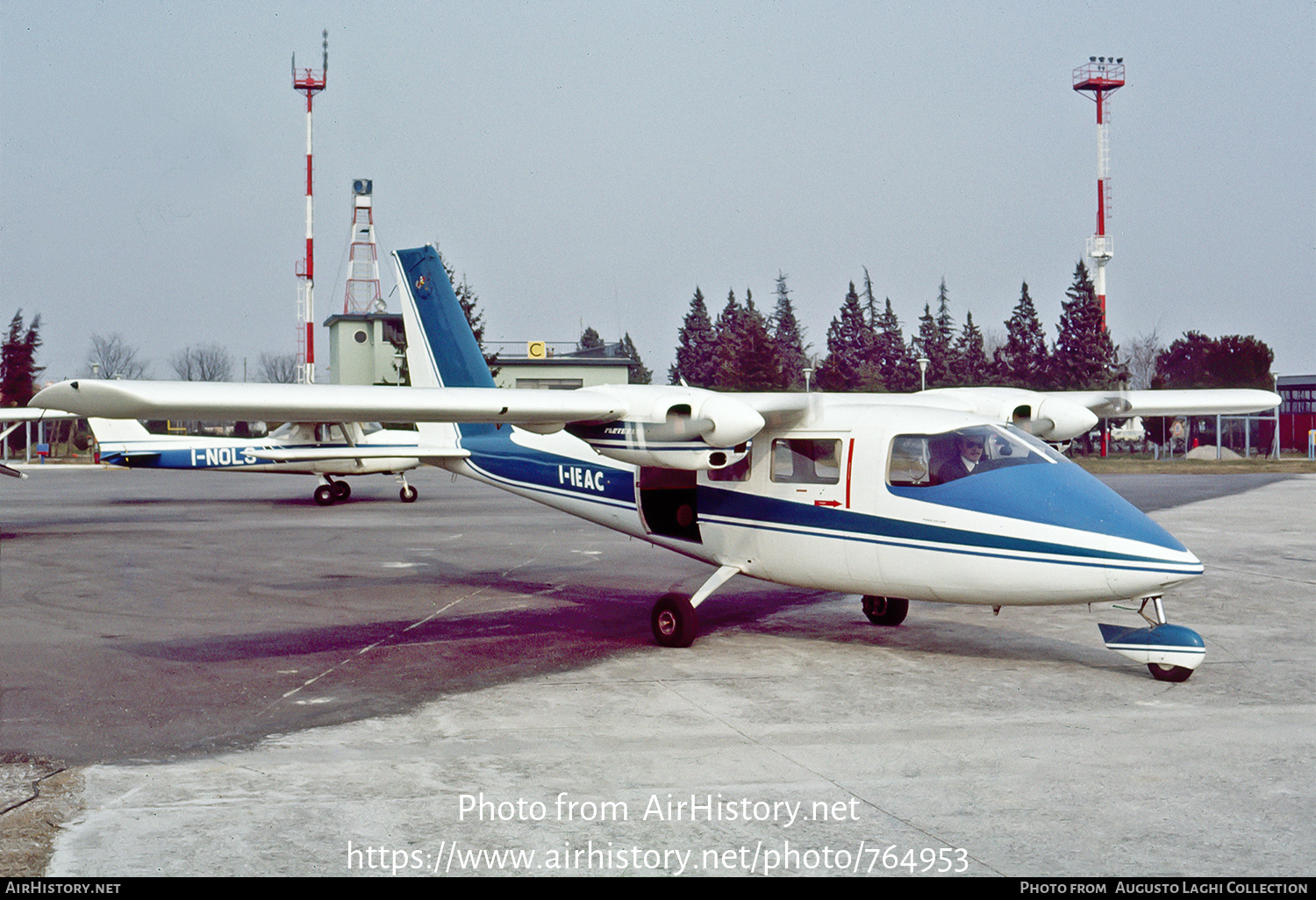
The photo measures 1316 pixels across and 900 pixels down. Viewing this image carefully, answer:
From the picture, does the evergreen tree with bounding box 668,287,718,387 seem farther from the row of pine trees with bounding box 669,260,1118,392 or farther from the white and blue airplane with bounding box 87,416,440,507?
the white and blue airplane with bounding box 87,416,440,507

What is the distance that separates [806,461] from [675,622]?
197 cm

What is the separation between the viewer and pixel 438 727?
6992 mm

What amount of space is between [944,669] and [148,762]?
5.99 metres

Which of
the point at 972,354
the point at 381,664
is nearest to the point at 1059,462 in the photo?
the point at 381,664

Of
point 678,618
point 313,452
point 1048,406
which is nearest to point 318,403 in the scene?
point 678,618

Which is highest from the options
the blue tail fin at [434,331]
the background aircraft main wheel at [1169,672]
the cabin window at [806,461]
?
the blue tail fin at [434,331]

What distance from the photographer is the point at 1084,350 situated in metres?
60.4

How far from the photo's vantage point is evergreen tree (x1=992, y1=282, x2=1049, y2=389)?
64062mm

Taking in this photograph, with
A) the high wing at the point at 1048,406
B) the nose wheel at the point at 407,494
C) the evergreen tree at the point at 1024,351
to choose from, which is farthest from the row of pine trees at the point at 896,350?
the high wing at the point at 1048,406

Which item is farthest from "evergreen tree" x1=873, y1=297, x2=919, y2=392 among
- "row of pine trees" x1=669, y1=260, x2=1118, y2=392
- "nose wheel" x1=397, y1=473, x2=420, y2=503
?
"nose wheel" x1=397, y1=473, x2=420, y2=503

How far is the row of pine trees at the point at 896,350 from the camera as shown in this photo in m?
56.1

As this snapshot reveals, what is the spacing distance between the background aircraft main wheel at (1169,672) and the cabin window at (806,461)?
2931 mm

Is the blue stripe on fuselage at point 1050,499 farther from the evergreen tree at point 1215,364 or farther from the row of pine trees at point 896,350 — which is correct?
the evergreen tree at point 1215,364

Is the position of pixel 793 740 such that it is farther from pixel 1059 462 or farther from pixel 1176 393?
pixel 1176 393
